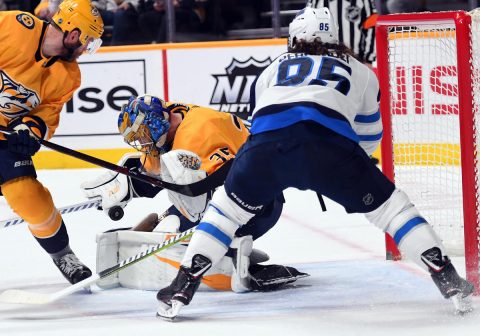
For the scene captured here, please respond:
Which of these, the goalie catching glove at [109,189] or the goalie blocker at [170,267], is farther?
the goalie catching glove at [109,189]

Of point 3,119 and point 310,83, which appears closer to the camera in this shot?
point 310,83

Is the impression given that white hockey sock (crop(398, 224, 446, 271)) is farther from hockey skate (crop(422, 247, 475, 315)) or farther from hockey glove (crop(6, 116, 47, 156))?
hockey glove (crop(6, 116, 47, 156))

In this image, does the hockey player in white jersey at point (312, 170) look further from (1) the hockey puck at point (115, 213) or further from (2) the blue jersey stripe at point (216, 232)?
(1) the hockey puck at point (115, 213)

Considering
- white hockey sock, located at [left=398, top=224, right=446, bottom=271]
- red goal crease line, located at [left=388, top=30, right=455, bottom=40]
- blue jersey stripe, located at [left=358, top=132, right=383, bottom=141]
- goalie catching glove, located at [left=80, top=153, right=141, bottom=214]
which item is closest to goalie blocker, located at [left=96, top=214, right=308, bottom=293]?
goalie catching glove, located at [left=80, top=153, right=141, bottom=214]

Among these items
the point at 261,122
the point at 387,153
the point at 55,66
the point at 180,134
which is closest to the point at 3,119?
the point at 55,66

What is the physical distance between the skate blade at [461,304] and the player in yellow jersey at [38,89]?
1.31 meters

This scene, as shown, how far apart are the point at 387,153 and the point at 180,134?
866 millimetres

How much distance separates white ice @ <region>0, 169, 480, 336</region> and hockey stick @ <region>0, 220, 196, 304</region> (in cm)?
3

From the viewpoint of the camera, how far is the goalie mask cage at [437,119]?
3.36 m

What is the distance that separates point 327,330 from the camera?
2.97m

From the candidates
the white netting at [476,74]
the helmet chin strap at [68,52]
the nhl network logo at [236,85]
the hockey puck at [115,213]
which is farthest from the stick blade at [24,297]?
the nhl network logo at [236,85]

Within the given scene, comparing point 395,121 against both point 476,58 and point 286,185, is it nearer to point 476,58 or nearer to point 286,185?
point 476,58

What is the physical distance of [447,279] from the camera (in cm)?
301

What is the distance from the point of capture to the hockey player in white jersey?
2.96 meters
